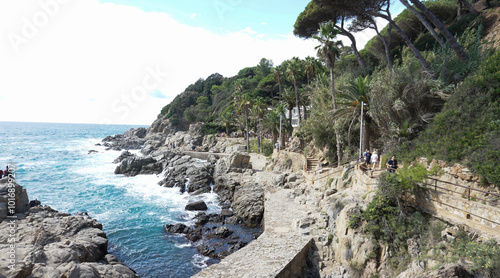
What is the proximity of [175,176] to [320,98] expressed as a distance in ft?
72.7

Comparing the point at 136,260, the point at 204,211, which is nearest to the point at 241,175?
the point at 204,211

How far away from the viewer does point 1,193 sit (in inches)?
631

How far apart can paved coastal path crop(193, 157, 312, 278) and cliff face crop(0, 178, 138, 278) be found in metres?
4.77

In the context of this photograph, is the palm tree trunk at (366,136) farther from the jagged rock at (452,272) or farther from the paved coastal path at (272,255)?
the jagged rock at (452,272)

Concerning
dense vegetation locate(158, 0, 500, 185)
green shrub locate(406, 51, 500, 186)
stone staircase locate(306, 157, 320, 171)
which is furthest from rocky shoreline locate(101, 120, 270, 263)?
green shrub locate(406, 51, 500, 186)

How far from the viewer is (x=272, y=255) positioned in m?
12.1

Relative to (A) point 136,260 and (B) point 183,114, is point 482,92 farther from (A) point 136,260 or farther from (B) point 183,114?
(B) point 183,114

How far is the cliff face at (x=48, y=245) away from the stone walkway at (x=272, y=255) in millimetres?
4798

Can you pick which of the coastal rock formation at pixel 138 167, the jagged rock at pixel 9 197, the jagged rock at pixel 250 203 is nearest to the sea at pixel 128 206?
the coastal rock formation at pixel 138 167

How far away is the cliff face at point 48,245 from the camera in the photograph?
9375mm

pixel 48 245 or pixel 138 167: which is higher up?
pixel 48 245

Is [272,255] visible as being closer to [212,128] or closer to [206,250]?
[206,250]

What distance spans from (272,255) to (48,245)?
10807 mm

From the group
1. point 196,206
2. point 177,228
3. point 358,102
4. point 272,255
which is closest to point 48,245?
point 177,228
